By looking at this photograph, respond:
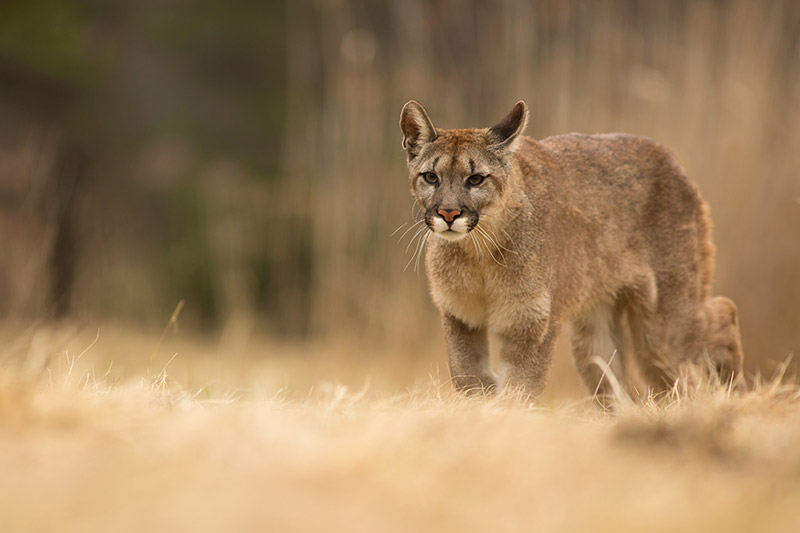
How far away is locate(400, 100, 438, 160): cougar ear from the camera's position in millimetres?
4887

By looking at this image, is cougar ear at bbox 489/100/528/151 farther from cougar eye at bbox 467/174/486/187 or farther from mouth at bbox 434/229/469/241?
mouth at bbox 434/229/469/241

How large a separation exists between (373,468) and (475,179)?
227 cm

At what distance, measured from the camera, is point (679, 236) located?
5578mm

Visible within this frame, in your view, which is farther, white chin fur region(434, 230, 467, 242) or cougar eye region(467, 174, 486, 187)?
cougar eye region(467, 174, 486, 187)

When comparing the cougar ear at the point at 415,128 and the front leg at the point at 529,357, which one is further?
the cougar ear at the point at 415,128

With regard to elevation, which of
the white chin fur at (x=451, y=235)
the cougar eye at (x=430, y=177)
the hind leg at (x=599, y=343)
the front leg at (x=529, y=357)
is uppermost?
the cougar eye at (x=430, y=177)

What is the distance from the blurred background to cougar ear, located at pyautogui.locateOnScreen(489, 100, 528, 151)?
248 centimetres

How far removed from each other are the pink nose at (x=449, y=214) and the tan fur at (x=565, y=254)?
2 cm

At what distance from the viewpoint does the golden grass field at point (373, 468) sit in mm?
2375

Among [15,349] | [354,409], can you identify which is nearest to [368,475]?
[354,409]

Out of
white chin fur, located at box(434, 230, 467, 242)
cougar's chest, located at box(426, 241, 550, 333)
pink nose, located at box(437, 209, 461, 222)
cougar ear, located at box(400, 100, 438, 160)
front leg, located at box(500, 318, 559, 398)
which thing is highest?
cougar ear, located at box(400, 100, 438, 160)

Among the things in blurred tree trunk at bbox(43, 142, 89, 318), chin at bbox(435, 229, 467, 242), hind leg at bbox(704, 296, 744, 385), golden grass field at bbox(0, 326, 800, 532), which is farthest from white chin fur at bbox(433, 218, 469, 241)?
blurred tree trunk at bbox(43, 142, 89, 318)

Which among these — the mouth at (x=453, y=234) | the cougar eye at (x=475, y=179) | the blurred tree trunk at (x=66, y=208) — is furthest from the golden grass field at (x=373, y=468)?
the blurred tree trunk at (x=66, y=208)

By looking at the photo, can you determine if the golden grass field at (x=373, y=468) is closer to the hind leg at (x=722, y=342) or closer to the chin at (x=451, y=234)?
the chin at (x=451, y=234)
